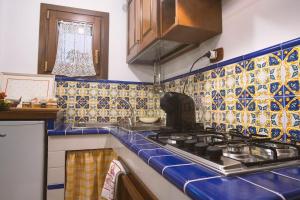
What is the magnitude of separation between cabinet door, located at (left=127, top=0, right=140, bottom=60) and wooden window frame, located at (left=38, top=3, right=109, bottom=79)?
0.25m

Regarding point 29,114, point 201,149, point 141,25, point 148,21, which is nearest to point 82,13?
point 141,25

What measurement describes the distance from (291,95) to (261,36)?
0.33 meters

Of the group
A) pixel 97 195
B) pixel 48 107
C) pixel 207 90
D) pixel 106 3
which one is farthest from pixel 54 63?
pixel 207 90

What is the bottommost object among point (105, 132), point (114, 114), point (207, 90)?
point (105, 132)

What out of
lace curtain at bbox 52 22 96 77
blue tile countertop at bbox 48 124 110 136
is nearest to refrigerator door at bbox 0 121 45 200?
blue tile countertop at bbox 48 124 110 136

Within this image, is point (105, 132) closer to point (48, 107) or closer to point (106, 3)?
point (48, 107)

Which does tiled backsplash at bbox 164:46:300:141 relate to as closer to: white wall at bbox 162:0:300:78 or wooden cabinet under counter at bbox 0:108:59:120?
white wall at bbox 162:0:300:78

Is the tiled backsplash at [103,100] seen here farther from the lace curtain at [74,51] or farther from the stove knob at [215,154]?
the stove knob at [215,154]

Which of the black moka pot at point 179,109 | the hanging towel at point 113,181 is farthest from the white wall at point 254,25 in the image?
the hanging towel at point 113,181

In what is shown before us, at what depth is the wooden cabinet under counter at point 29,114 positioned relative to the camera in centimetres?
132

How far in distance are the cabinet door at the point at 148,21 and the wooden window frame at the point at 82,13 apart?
1.91ft

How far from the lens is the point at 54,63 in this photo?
1836 millimetres

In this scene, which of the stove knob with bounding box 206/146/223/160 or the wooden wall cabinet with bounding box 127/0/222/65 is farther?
the wooden wall cabinet with bounding box 127/0/222/65

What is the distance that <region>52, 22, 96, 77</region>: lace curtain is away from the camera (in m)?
1.85
